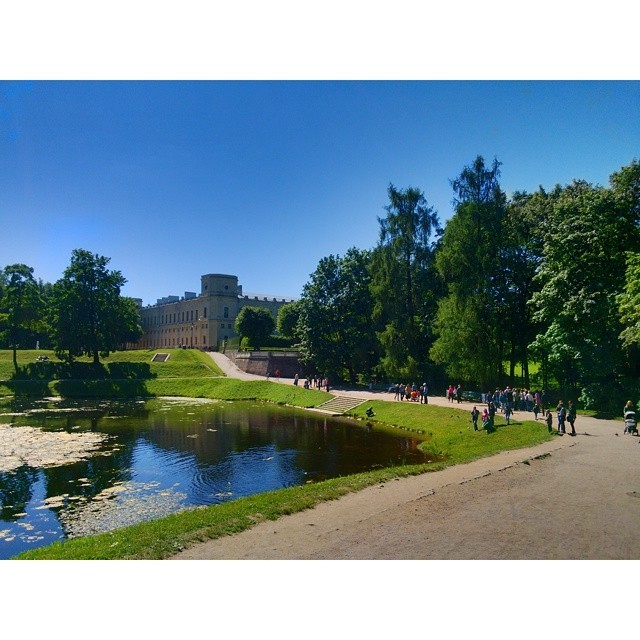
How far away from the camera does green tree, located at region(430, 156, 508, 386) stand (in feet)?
77.0

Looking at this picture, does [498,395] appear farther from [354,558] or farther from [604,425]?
[354,558]

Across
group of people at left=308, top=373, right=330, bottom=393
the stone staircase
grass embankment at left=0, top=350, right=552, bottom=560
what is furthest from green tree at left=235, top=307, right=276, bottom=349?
the stone staircase

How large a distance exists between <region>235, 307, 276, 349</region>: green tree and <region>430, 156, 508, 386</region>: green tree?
31.7 meters

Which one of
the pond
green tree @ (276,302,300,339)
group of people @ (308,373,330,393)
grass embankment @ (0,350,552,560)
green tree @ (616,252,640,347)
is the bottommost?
the pond

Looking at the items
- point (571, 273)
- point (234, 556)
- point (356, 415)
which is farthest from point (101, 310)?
point (234, 556)

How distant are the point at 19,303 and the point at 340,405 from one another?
31120mm

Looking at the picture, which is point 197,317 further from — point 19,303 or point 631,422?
point 631,422

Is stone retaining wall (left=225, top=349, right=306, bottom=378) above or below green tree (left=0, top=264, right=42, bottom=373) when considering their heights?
below

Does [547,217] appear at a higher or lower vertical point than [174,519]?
higher

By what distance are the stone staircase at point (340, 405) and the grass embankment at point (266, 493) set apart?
2.90ft

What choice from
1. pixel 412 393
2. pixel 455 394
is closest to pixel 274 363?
pixel 412 393

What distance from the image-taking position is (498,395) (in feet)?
70.9

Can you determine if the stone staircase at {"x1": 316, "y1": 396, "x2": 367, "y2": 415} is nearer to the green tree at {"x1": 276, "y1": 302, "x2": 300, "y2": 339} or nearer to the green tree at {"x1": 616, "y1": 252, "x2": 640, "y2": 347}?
the green tree at {"x1": 616, "y1": 252, "x2": 640, "y2": 347}

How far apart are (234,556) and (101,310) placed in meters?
40.3
